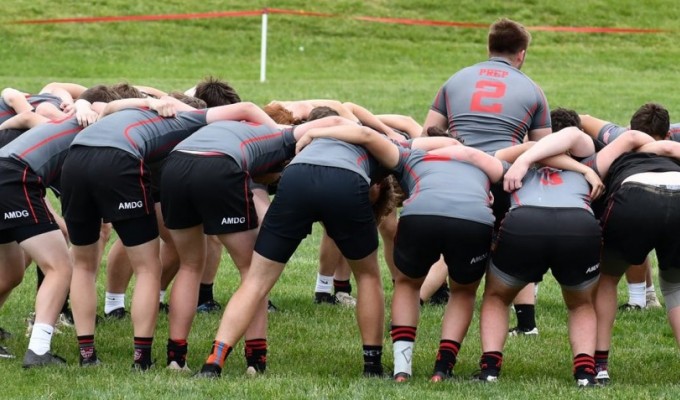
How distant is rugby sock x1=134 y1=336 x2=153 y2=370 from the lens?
718 centimetres

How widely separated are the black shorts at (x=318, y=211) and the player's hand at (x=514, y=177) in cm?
85

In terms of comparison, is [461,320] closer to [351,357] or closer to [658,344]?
[351,357]

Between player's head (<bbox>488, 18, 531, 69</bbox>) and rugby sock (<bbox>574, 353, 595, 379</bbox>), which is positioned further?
player's head (<bbox>488, 18, 531, 69</bbox>)

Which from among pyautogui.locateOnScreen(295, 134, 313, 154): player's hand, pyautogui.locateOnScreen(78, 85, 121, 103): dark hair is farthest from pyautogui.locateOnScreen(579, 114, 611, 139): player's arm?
pyautogui.locateOnScreen(78, 85, 121, 103): dark hair

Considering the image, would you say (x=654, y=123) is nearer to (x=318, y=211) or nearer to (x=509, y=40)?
(x=509, y=40)

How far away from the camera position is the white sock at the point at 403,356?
23.0 ft

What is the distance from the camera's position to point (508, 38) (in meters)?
8.27

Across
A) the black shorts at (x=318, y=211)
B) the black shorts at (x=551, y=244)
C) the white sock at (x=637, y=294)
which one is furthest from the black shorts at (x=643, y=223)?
the white sock at (x=637, y=294)

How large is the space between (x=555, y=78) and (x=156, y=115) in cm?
2062

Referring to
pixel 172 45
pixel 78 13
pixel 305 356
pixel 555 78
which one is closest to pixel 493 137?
pixel 305 356

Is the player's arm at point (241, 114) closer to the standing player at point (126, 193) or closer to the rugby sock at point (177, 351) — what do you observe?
the standing player at point (126, 193)

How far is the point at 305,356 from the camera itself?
25.7ft

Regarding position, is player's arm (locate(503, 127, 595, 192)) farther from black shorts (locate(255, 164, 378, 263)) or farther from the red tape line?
the red tape line

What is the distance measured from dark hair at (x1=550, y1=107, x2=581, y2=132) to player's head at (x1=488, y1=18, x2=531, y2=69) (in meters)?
0.49
